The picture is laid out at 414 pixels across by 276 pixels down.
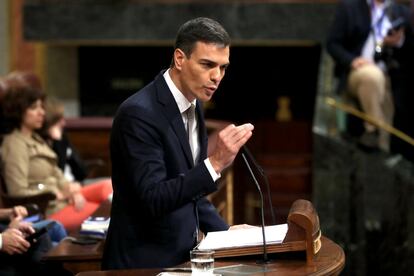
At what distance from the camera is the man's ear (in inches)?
130

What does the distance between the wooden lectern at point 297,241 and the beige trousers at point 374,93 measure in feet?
12.4

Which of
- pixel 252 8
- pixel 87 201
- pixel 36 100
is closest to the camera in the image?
pixel 36 100

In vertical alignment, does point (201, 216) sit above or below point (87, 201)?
above

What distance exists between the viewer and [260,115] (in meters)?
10.8

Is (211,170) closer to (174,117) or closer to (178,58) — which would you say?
(174,117)

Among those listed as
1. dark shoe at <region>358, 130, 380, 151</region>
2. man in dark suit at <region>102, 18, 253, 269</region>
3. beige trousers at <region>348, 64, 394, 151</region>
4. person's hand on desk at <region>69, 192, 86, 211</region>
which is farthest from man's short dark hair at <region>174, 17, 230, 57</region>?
dark shoe at <region>358, 130, 380, 151</region>

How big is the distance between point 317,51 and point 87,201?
190 inches

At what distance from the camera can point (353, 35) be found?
7.11m

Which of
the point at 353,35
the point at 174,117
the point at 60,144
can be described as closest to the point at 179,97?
the point at 174,117

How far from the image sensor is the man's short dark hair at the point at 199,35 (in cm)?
328

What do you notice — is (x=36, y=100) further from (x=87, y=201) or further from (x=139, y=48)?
(x=139, y=48)

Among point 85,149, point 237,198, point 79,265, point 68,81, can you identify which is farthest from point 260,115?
point 79,265

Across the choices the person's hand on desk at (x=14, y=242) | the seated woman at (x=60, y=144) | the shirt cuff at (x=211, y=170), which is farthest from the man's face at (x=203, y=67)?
the seated woman at (x=60, y=144)

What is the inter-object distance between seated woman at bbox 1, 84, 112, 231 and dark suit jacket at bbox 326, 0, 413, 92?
6.42ft
